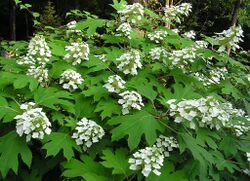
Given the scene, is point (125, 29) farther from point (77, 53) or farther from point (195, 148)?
point (195, 148)

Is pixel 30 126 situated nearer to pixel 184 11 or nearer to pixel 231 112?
pixel 231 112

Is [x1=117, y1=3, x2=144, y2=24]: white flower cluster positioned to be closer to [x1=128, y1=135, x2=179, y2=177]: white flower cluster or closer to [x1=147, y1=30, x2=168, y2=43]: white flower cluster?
[x1=147, y1=30, x2=168, y2=43]: white flower cluster

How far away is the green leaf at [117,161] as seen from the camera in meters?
2.54

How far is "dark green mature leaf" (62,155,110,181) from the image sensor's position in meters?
2.49

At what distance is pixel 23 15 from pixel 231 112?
2040 cm

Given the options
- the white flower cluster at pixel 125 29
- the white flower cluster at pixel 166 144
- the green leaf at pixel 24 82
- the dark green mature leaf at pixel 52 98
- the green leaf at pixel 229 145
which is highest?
the white flower cluster at pixel 125 29

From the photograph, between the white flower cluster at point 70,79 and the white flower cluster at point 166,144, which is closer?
the white flower cluster at point 166,144

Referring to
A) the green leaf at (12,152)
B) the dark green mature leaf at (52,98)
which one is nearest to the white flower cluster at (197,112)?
the dark green mature leaf at (52,98)

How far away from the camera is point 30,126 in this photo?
2402 millimetres

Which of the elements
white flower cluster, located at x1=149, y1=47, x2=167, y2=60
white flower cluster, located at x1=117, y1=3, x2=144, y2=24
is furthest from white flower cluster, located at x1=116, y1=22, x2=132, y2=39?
white flower cluster, located at x1=149, y1=47, x2=167, y2=60

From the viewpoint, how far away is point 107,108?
280cm

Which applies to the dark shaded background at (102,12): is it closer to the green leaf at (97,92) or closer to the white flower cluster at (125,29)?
the white flower cluster at (125,29)

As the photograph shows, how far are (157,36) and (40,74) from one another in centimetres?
136

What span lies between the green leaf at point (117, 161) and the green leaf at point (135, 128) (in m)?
0.13
